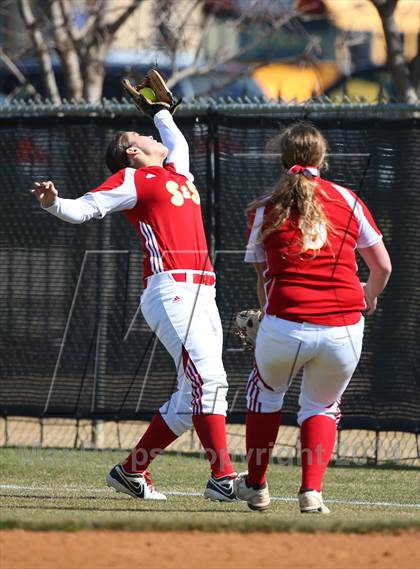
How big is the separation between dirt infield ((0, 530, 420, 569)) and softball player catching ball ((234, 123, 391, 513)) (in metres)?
0.81

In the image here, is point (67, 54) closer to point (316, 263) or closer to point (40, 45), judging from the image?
point (40, 45)

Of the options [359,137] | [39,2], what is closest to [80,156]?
[359,137]

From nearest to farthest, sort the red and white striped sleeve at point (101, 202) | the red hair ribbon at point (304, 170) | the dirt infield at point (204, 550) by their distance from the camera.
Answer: the dirt infield at point (204, 550)
the red hair ribbon at point (304, 170)
the red and white striped sleeve at point (101, 202)

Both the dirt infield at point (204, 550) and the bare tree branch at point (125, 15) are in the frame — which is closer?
the dirt infield at point (204, 550)

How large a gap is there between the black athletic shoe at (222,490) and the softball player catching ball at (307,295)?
20.1 inches

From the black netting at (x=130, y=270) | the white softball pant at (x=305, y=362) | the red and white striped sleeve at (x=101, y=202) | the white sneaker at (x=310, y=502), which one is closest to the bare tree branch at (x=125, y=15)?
the black netting at (x=130, y=270)

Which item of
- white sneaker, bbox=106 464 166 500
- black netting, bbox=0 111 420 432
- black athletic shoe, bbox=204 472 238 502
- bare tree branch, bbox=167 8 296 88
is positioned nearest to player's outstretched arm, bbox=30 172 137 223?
white sneaker, bbox=106 464 166 500

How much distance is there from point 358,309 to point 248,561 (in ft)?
5.09

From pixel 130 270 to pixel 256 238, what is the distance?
337 centimetres

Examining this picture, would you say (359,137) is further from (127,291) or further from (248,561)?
(248,561)

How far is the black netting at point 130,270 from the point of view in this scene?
8.59 m

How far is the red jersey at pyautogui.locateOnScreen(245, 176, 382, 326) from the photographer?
5.68m

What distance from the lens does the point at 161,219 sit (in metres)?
6.57

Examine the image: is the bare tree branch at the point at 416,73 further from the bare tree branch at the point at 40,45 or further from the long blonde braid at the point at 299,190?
the long blonde braid at the point at 299,190
